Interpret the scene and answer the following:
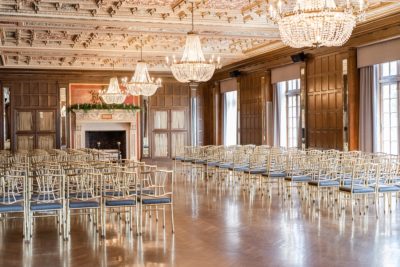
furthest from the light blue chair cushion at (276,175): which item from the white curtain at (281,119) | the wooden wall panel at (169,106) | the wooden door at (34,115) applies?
the wooden door at (34,115)

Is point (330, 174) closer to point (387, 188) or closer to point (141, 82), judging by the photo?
point (387, 188)

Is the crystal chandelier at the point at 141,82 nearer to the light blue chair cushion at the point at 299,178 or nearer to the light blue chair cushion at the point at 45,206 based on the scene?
the light blue chair cushion at the point at 299,178

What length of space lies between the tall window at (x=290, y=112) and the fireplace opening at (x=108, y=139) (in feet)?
26.8

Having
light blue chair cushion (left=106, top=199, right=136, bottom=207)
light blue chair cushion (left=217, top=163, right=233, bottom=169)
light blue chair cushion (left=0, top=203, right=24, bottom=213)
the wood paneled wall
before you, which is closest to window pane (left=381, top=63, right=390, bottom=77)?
light blue chair cushion (left=217, top=163, right=233, bottom=169)

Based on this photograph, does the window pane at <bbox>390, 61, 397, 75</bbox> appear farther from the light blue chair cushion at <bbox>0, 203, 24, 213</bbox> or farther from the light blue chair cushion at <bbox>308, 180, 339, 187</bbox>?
the light blue chair cushion at <bbox>0, 203, 24, 213</bbox>

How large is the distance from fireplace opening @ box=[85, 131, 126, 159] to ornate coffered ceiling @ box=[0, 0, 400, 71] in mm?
5037

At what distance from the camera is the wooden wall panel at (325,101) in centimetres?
1420

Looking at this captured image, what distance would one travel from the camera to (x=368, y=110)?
13.3m

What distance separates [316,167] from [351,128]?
4.11 m

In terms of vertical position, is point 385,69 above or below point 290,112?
above

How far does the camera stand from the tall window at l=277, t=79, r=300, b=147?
17.4m

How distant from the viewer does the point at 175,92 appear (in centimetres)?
2425

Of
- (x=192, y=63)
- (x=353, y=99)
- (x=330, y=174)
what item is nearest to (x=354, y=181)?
(x=330, y=174)

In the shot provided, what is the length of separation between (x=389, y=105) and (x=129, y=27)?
678cm
